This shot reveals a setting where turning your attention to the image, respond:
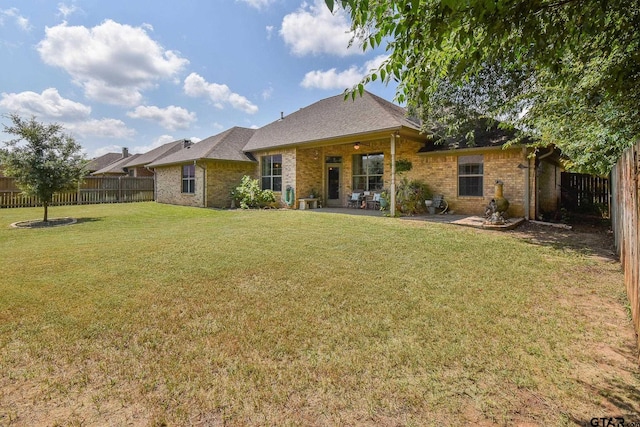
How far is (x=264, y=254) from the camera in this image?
6.25 m

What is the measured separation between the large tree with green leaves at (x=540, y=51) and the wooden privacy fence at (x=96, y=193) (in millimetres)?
19446

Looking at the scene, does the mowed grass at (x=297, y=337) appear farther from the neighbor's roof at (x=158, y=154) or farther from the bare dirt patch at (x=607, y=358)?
the neighbor's roof at (x=158, y=154)

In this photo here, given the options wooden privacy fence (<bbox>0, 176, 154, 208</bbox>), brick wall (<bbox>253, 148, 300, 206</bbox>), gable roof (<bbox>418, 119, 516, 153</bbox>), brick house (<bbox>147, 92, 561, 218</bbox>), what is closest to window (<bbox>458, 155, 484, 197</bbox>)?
brick house (<bbox>147, 92, 561, 218</bbox>)

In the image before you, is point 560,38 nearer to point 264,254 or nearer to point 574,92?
point 574,92

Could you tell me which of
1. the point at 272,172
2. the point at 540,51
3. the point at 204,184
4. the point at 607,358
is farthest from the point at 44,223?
the point at 607,358

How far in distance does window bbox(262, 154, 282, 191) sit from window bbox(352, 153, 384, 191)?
4.13 metres

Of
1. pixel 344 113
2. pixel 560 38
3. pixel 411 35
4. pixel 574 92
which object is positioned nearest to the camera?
pixel 411 35

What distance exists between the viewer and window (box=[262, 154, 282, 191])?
16734 millimetres

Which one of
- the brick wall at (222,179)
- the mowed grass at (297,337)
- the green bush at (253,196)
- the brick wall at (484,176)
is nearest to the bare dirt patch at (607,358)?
the mowed grass at (297,337)

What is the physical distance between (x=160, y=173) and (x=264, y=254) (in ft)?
63.4

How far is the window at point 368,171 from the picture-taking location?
15155 millimetres

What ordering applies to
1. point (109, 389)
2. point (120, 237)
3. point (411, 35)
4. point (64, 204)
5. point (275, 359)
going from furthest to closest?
point (64, 204) < point (120, 237) < point (275, 359) < point (411, 35) < point (109, 389)

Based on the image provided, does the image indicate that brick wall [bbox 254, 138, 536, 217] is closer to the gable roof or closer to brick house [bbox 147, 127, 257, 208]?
the gable roof

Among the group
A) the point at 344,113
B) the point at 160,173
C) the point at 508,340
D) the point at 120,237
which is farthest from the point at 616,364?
the point at 160,173
